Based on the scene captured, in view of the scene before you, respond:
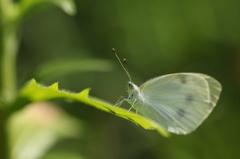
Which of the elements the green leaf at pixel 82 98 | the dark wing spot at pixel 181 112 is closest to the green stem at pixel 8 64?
the green leaf at pixel 82 98

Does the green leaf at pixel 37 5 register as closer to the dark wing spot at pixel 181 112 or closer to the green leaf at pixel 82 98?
the green leaf at pixel 82 98

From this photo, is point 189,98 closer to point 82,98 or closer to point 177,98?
point 177,98

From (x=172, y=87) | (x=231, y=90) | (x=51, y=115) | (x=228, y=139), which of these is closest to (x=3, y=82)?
(x=51, y=115)

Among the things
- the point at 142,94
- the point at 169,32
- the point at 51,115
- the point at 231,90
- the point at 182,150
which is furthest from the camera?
the point at 169,32

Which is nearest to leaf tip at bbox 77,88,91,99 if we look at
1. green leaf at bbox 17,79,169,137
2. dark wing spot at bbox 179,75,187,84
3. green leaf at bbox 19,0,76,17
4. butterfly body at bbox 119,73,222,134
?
green leaf at bbox 17,79,169,137

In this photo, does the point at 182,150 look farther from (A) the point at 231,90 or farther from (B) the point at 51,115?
(B) the point at 51,115

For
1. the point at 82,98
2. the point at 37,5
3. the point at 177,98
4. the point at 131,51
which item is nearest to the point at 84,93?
the point at 82,98
